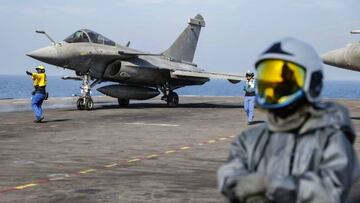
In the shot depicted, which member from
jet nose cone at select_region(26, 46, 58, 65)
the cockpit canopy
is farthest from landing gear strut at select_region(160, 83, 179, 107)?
jet nose cone at select_region(26, 46, 58, 65)

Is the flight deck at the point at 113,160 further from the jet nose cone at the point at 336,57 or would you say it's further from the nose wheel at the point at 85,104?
the nose wheel at the point at 85,104

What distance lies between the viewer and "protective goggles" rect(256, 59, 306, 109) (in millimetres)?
2410

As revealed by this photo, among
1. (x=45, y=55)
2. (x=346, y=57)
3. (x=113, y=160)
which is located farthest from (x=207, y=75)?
(x=113, y=160)

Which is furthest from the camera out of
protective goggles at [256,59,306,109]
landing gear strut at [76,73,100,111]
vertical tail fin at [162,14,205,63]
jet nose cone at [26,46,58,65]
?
vertical tail fin at [162,14,205,63]

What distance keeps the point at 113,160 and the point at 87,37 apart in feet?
57.1

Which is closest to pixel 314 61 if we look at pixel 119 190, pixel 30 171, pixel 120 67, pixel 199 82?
pixel 119 190

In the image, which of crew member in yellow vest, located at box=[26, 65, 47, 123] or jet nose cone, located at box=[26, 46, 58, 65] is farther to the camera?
jet nose cone, located at box=[26, 46, 58, 65]

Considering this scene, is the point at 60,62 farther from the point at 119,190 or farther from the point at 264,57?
the point at 264,57

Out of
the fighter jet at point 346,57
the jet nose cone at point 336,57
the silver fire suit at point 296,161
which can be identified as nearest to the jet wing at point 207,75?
the jet nose cone at point 336,57

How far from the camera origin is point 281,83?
2422 millimetres

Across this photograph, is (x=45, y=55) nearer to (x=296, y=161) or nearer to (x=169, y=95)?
(x=169, y=95)

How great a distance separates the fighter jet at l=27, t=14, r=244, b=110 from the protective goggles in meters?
25.6

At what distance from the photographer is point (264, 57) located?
2.46 m

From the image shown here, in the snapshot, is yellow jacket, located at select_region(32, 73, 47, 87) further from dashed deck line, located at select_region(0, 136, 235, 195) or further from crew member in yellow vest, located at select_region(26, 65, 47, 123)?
dashed deck line, located at select_region(0, 136, 235, 195)
